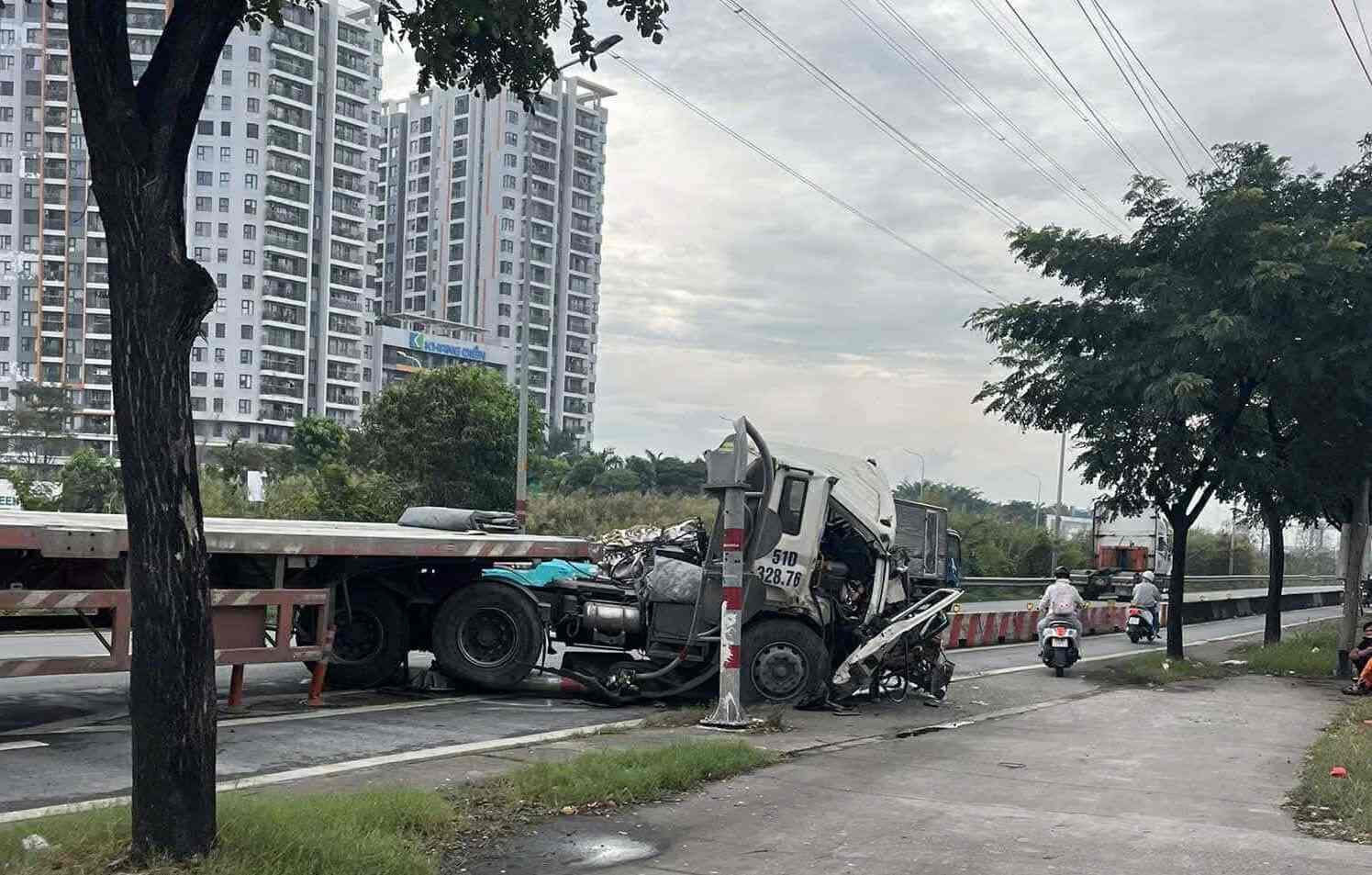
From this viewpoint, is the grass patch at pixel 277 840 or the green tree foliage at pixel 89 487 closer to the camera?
the grass patch at pixel 277 840

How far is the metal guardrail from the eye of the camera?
41.8 meters

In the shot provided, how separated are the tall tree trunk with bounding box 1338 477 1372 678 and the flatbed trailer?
1364 cm

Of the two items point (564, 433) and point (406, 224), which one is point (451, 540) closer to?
point (564, 433)

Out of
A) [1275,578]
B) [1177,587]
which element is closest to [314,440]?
[1275,578]

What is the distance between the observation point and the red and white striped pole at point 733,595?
11797mm

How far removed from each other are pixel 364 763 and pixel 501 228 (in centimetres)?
12347

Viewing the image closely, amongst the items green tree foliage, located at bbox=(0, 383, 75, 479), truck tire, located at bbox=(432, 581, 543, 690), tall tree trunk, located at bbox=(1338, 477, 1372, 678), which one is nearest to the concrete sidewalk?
truck tire, located at bbox=(432, 581, 543, 690)

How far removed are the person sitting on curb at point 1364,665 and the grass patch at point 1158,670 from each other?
2.19 m

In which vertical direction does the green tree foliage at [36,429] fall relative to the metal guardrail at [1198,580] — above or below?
above

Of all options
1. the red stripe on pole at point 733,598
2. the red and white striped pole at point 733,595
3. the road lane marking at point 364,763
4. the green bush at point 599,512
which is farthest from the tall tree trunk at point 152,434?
the green bush at point 599,512

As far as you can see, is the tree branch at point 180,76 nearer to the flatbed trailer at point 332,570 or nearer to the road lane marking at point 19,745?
the flatbed trailer at point 332,570

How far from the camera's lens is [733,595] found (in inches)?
472

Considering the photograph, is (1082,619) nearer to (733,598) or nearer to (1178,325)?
(1178,325)

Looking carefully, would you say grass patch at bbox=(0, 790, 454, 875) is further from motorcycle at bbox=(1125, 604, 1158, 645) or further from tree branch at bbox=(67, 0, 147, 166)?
motorcycle at bbox=(1125, 604, 1158, 645)
